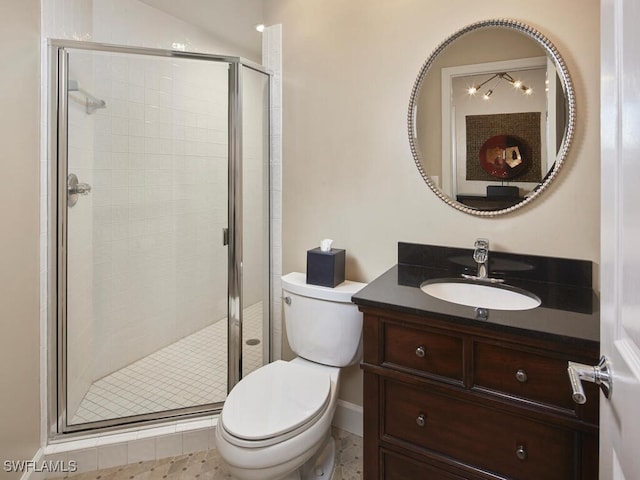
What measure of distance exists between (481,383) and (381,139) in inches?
44.7

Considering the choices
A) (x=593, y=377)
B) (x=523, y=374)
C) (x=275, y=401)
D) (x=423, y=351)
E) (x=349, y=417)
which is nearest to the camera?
(x=593, y=377)

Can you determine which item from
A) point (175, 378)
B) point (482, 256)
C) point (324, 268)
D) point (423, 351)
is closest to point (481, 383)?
point (423, 351)

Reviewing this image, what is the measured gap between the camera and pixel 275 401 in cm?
141

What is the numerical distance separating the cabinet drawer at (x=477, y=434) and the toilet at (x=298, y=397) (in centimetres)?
28

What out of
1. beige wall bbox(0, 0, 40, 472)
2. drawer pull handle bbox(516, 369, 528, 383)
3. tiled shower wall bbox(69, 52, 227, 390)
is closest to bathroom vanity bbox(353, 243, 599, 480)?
drawer pull handle bbox(516, 369, 528, 383)

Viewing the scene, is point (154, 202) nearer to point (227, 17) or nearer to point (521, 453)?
point (227, 17)

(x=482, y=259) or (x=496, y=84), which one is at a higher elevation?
(x=496, y=84)

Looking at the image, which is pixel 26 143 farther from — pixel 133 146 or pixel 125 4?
pixel 125 4

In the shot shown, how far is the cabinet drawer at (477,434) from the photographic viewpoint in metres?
1.11

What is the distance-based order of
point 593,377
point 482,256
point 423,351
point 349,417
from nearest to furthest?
point 593,377
point 423,351
point 482,256
point 349,417

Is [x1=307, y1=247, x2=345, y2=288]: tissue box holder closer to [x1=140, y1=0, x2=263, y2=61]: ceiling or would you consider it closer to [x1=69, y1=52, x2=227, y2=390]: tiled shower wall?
[x1=69, y1=52, x2=227, y2=390]: tiled shower wall

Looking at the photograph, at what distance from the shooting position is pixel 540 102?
1.50m

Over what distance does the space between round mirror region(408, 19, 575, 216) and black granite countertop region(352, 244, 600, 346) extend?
0.27 meters

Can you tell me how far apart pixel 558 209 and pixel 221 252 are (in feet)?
5.21
